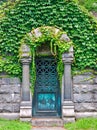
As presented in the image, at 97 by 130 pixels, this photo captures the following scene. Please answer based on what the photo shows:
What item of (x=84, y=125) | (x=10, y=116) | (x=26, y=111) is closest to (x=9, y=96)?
(x=10, y=116)

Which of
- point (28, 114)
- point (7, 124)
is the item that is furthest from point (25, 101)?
point (7, 124)

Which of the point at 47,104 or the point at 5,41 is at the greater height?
the point at 5,41

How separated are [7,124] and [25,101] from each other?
1139 millimetres

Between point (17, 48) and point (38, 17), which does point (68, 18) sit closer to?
point (38, 17)

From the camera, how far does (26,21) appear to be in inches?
448

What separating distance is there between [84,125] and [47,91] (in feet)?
6.95

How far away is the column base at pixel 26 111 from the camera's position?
1072 centimetres

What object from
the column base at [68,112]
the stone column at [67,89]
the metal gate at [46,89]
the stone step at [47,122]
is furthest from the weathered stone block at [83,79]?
the stone step at [47,122]

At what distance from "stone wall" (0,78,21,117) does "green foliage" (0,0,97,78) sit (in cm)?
35

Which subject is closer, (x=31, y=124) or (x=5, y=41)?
(x=31, y=124)

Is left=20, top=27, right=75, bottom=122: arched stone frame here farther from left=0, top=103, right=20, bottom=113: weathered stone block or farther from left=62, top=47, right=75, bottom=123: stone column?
left=0, top=103, right=20, bottom=113: weathered stone block

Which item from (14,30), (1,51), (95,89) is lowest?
(95,89)

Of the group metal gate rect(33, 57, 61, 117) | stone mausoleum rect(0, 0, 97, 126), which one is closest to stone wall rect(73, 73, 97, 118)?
stone mausoleum rect(0, 0, 97, 126)

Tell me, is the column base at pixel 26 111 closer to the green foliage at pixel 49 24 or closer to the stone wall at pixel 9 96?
the stone wall at pixel 9 96
